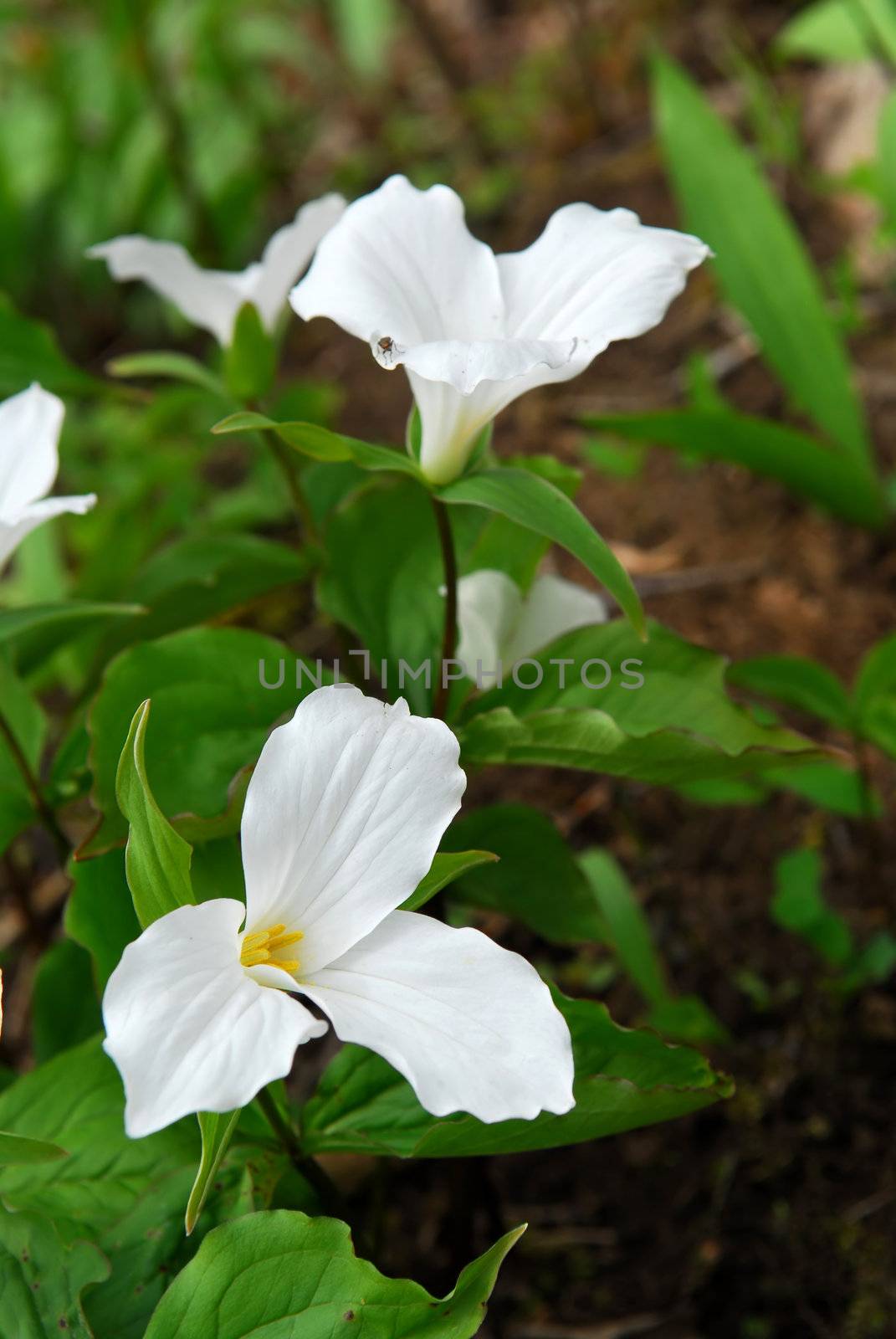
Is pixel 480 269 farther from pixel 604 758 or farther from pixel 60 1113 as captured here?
pixel 60 1113

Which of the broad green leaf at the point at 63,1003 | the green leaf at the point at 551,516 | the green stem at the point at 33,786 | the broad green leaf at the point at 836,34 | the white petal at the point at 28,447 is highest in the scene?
the broad green leaf at the point at 836,34

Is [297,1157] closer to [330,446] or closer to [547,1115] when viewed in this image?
[547,1115]

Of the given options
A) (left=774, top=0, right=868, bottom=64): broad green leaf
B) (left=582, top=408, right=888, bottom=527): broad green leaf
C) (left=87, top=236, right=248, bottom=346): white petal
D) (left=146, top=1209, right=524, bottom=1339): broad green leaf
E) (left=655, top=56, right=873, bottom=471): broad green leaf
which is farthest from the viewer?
(left=774, top=0, right=868, bottom=64): broad green leaf

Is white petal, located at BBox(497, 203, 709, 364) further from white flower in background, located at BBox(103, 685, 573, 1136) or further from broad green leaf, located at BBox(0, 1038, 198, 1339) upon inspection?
broad green leaf, located at BBox(0, 1038, 198, 1339)

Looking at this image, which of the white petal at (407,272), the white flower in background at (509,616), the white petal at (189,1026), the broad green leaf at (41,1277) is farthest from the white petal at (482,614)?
the broad green leaf at (41,1277)

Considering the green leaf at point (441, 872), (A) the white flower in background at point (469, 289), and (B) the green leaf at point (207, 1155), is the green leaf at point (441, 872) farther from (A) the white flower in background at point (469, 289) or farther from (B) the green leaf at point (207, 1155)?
(A) the white flower in background at point (469, 289)

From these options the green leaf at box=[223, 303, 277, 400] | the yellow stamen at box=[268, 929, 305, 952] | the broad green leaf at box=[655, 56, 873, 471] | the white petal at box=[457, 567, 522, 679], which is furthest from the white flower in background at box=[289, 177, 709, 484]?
the broad green leaf at box=[655, 56, 873, 471]

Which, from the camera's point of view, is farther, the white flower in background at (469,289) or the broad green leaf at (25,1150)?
the white flower in background at (469,289)
